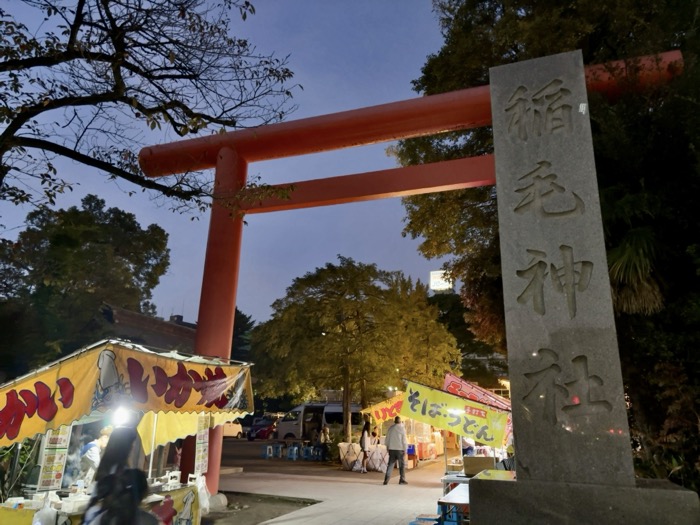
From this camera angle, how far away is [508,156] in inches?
166

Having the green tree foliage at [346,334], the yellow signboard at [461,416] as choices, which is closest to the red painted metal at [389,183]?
the yellow signboard at [461,416]

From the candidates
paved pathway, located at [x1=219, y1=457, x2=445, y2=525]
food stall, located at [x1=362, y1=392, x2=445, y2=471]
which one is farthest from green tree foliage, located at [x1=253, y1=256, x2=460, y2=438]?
paved pathway, located at [x1=219, y1=457, x2=445, y2=525]

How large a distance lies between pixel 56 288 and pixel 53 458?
10253 mm

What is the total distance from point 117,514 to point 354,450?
1261cm

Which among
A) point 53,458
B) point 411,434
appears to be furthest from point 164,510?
point 411,434

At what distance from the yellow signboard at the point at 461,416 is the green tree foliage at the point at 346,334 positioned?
8.05 m

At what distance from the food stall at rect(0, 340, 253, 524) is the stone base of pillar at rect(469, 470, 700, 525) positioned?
2.75 metres

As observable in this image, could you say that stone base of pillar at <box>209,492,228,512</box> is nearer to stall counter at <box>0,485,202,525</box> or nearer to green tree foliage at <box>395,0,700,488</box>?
stall counter at <box>0,485,202,525</box>

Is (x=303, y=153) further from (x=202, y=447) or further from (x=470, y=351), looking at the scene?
(x=470, y=351)

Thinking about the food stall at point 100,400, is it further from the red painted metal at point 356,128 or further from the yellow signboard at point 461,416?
the red painted metal at point 356,128

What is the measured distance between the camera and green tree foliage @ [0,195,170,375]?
510 inches

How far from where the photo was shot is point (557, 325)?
3.61 m

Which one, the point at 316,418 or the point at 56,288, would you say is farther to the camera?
the point at 316,418

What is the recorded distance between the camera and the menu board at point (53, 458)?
566 cm
